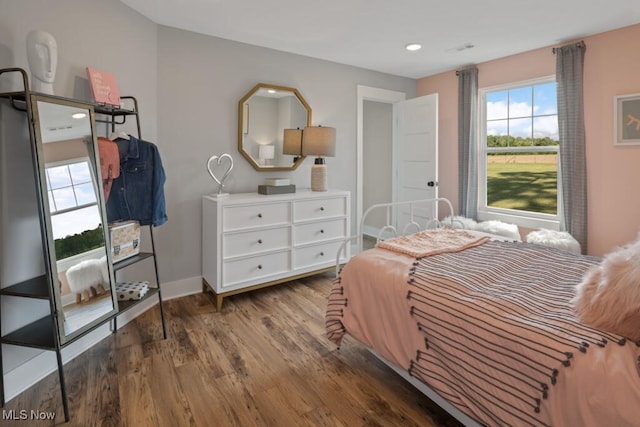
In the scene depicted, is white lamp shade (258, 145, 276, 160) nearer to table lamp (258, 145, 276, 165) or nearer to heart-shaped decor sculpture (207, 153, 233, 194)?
table lamp (258, 145, 276, 165)

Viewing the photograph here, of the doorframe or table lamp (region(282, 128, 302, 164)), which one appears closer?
table lamp (region(282, 128, 302, 164))

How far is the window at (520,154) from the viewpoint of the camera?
3.80 metres

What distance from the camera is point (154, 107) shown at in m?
2.94

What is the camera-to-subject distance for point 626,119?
313 cm

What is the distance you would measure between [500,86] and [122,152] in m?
3.90

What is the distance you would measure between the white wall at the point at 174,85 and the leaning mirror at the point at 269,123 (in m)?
0.08

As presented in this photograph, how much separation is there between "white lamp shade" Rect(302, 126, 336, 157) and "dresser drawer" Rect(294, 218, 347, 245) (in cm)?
70

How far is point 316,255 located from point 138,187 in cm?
172

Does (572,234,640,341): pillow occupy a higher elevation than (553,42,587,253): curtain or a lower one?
lower

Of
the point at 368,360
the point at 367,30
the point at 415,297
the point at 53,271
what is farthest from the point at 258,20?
the point at 368,360

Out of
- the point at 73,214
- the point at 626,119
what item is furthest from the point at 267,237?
the point at 626,119

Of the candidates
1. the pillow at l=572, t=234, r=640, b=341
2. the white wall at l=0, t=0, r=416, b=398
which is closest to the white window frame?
the white wall at l=0, t=0, r=416, b=398

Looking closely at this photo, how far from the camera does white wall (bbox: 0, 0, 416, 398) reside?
6.41 ft

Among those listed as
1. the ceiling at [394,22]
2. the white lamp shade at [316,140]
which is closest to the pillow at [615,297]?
the ceiling at [394,22]
